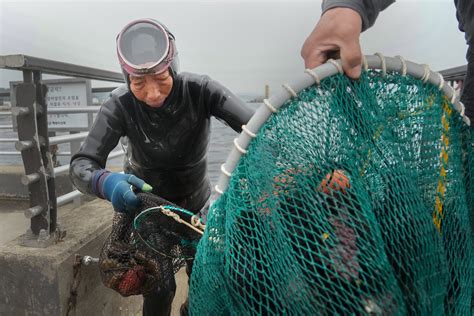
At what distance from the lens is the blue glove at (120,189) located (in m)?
1.70

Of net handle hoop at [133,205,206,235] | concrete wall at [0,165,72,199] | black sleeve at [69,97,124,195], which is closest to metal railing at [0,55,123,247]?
black sleeve at [69,97,124,195]

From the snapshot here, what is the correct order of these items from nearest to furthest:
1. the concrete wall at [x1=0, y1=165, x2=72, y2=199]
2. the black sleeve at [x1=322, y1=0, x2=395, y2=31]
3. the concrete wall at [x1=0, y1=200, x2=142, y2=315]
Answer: the black sleeve at [x1=322, y1=0, x2=395, y2=31] < the concrete wall at [x1=0, y1=200, x2=142, y2=315] < the concrete wall at [x1=0, y1=165, x2=72, y2=199]

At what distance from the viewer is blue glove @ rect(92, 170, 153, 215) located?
5.58 feet

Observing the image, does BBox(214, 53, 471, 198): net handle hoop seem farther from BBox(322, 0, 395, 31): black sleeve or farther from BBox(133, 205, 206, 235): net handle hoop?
BBox(133, 205, 206, 235): net handle hoop

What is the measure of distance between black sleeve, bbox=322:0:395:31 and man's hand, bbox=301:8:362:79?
3 cm

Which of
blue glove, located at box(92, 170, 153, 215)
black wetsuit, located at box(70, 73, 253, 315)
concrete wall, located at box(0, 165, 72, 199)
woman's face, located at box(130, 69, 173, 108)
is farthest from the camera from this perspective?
concrete wall, located at box(0, 165, 72, 199)

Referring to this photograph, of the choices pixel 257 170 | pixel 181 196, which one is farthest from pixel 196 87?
pixel 257 170

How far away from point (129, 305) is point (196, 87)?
2.10m

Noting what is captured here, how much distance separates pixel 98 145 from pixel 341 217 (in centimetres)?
158

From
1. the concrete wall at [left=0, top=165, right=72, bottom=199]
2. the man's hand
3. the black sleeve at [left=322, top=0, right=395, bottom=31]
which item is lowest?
the concrete wall at [left=0, top=165, right=72, bottom=199]

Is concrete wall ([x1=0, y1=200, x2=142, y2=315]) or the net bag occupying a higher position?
the net bag

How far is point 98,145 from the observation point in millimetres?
2158

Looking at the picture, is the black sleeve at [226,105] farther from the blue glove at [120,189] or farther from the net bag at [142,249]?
the net bag at [142,249]

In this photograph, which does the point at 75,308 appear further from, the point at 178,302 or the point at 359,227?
the point at 359,227
